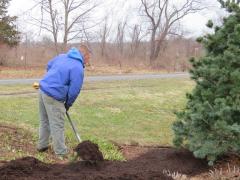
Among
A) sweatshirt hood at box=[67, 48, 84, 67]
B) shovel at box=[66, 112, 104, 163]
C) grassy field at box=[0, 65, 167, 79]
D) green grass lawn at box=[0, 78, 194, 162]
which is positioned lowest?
green grass lawn at box=[0, 78, 194, 162]

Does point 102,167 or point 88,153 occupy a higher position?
point 88,153

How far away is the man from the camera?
7211mm

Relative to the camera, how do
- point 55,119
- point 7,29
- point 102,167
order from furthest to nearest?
point 7,29
point 55,119
point 102,167

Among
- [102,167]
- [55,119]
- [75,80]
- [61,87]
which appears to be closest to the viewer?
[102,167]

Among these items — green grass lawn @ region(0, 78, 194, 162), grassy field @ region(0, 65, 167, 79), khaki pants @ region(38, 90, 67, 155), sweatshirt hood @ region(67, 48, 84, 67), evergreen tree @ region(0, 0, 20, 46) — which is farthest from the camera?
evergreen tree @ region(0, 0, 20, 46)

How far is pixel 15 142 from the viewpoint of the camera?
846cm

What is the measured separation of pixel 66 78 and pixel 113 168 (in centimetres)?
213

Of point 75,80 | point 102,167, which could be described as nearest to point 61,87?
point 75,80

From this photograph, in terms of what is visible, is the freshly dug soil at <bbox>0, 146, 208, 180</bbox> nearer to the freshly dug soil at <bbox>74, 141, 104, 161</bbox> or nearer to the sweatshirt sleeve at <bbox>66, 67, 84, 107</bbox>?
the freshly dug soil at <bbox>74, 141, 104, 161</bbox>

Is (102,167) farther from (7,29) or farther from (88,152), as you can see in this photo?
(7,29)

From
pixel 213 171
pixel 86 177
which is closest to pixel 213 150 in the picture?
pixel 213 171

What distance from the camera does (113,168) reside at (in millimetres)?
5578

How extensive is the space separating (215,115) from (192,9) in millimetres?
48399

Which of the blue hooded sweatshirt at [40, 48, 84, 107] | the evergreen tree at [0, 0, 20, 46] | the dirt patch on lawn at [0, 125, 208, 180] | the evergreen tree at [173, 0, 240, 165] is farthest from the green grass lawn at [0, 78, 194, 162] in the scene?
the evergreen tree at [0, 0, 20, 46]
